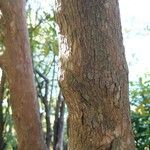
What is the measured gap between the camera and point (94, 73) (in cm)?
209

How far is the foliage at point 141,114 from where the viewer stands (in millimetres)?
5054

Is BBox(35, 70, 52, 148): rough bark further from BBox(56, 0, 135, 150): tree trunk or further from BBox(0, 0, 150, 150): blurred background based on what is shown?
BBox(56, 0, 135, 150): tree trunk

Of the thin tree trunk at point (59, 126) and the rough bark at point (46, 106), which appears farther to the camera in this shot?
the rough bark at point (46, 106)

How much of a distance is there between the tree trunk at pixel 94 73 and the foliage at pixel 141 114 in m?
2.95

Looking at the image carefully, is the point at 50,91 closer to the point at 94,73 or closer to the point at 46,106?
the point at 46,106

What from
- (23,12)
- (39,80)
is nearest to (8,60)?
(23,12)

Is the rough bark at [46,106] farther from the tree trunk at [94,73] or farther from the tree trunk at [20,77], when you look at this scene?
the tree trunk at [94,73]

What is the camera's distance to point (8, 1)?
4324 mm

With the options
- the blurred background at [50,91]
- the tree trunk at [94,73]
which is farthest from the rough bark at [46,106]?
the tree trunk at [94,73]

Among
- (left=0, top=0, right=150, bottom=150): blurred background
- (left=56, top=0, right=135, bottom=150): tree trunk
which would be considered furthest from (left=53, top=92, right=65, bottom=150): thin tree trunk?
(left=56, top=0, right=135, bottom=150): tree trunk

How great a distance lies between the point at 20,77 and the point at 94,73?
223cm

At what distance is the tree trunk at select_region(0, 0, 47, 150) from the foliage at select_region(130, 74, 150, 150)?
1.41 meters

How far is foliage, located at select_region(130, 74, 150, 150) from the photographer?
505cm

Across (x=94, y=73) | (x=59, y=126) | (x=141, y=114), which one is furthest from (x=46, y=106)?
(x=94, y=73)
